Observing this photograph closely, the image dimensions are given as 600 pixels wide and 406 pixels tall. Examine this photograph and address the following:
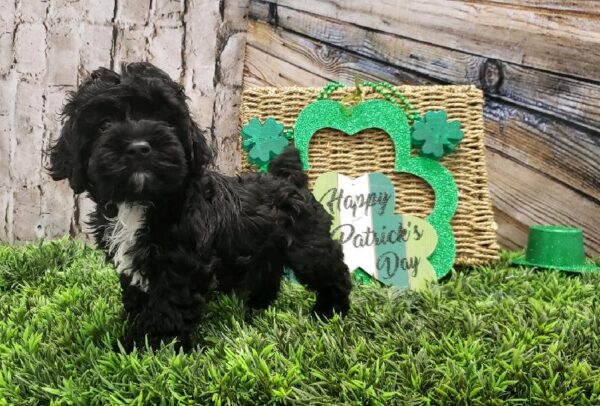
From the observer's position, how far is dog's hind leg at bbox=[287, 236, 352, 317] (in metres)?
1.86

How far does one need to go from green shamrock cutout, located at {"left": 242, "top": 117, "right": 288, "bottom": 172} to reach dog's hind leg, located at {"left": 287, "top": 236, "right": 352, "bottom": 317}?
0.78m

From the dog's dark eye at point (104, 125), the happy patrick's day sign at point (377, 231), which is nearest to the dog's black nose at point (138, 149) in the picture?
the dog's dark eye at point (104, 125)

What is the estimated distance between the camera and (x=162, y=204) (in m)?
1.53

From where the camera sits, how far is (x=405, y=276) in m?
2.48

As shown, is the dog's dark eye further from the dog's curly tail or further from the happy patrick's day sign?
the happy patrick's day sign

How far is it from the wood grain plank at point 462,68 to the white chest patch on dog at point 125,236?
70.9 inches

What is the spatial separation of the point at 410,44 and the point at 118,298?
1.85 m

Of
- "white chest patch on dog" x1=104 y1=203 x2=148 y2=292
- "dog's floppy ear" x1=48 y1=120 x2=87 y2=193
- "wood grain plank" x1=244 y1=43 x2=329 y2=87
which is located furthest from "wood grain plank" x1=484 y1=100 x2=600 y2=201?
"dog's floppy ear" x1=48 y1=120 x2=87 y2=193

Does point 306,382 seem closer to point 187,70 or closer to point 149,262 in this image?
point 149,262

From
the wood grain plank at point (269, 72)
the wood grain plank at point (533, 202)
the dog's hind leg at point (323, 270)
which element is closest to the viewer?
the dog's hind leg at point (323, 270)

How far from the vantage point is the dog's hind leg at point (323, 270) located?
1.86 m

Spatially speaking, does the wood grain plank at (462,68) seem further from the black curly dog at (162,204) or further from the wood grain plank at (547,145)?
the black curly dog at (162,204)

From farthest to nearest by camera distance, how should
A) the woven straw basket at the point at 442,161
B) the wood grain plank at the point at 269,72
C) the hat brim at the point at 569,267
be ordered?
the wood grain plank at the point at 269,72
the woven straw basket at the point at 442,161
the hat brim at the point at 569,267

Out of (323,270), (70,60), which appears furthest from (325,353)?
(70,60)
